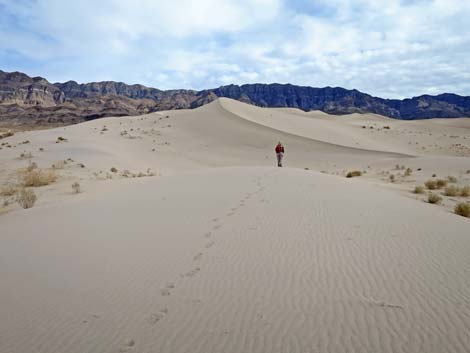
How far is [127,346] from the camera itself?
3.05 m

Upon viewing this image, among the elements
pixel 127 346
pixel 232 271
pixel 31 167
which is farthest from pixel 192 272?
pixel 31 167

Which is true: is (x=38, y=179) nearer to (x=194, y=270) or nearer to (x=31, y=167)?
(x=31, y=167)

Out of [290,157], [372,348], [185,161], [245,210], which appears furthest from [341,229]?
[290,157]

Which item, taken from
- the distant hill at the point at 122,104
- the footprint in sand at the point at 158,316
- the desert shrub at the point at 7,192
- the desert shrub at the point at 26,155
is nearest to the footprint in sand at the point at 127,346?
the footprint in sand at the point at 158,316

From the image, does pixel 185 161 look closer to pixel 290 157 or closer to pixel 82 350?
pixel 290 157

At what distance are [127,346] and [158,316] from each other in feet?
1.64

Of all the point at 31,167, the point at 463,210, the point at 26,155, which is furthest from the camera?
the point at 26,155

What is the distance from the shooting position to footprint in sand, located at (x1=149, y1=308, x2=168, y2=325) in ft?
11.3

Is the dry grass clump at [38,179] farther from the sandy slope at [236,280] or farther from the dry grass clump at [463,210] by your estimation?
the dry grass clump at [463,210]

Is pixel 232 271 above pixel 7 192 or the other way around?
above

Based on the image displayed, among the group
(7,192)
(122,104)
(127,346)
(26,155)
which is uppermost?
(122,104)

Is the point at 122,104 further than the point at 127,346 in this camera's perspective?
Yes

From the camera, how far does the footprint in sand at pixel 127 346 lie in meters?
2.99

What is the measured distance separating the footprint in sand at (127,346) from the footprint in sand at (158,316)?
0.32m
